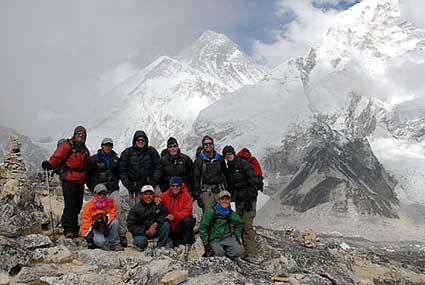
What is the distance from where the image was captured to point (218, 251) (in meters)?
12.7

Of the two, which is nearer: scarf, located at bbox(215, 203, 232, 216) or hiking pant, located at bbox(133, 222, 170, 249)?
scarf, located at bbox(215, 203, 232, 216)

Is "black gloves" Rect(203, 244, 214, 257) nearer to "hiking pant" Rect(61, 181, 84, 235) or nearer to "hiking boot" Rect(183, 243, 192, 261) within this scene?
"hiking boot" Rect(183, 243, 192, 261)

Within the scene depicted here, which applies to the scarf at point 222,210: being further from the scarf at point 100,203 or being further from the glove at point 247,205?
the scarf at point 100,203

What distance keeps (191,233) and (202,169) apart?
1.86m

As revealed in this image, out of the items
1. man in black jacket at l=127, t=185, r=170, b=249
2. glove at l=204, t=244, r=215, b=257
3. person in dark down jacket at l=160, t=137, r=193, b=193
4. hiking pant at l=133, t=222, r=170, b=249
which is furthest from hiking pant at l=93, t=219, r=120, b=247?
glove at l=204, t=244, r=215, b=257

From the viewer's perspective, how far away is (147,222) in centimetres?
1380

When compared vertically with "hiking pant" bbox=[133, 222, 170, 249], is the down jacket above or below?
above

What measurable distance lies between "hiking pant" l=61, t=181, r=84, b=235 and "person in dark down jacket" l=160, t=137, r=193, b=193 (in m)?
2.52

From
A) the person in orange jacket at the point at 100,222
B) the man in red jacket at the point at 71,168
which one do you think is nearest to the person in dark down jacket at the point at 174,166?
the person in orange jacket at the point at 100,222

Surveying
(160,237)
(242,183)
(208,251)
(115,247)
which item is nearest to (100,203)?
(115,247)

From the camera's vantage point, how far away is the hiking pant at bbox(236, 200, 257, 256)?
14711 mm

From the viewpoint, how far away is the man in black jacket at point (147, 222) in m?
13.8

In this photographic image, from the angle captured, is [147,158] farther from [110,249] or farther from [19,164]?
[19,164]

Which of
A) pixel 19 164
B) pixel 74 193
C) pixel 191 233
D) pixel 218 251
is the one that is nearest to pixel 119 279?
pixel 218 251
